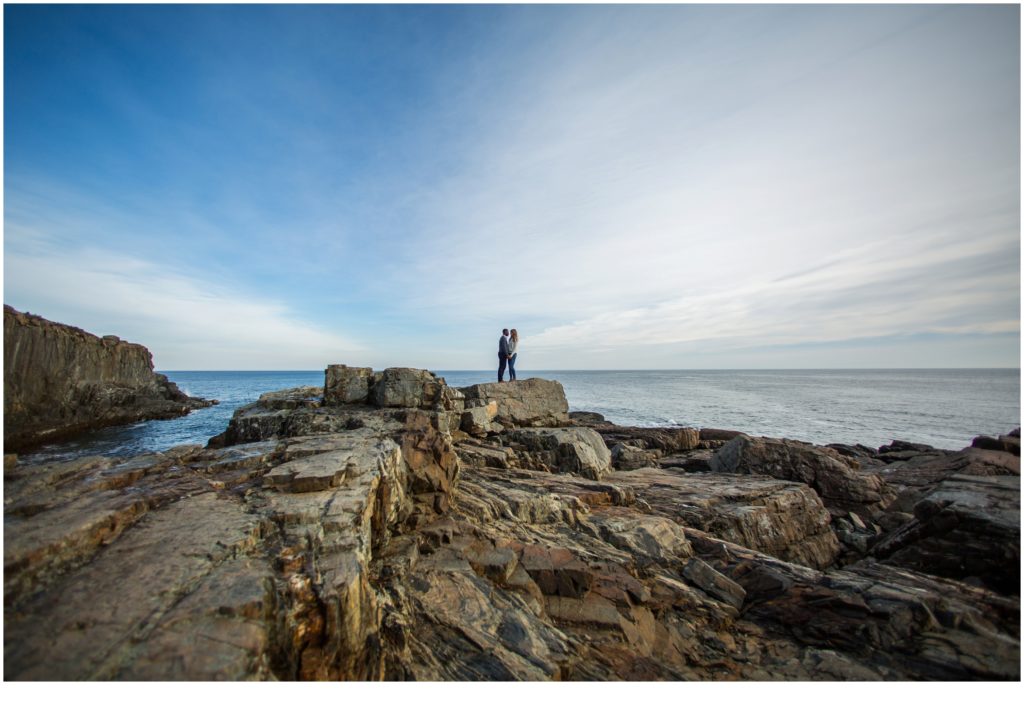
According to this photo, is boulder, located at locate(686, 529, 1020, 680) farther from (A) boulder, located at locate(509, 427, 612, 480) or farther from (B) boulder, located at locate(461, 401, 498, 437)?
(B) boulder, located at locate(461, 401, 498, 437)

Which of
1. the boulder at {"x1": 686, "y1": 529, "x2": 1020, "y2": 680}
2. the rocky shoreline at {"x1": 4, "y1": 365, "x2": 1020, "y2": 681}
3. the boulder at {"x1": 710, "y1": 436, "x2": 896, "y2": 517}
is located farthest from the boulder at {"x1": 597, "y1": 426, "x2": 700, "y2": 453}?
the boulder at {"x1": 686, "y1": 529, "x2": 1020, "y2": 680}

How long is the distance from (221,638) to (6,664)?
109 centimetres

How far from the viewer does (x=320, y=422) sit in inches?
329

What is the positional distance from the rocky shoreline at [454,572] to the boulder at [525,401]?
13.2 feet

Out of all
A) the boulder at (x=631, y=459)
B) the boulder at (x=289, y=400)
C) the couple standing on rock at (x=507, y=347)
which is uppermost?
the couple standing on rock at (x=507, y=347)

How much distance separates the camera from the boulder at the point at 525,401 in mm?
12656

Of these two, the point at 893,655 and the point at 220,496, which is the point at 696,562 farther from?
the point at 220,496

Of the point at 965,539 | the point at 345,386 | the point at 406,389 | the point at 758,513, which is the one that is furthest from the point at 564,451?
the point at 965,539

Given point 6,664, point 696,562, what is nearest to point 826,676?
point 696,562

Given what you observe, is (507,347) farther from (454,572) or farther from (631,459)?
(454,572)

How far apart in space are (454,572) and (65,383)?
112ft

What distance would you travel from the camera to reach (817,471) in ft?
32.1

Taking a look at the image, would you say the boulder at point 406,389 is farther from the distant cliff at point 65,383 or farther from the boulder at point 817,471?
the distant cliff at point 65,383

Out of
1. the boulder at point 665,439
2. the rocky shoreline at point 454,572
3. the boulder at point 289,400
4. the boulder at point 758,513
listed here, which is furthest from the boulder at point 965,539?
the boulder at point 289,400
